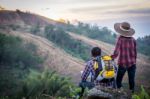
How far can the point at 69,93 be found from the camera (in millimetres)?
8234

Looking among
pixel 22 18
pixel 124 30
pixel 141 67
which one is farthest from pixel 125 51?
pixel 22 18

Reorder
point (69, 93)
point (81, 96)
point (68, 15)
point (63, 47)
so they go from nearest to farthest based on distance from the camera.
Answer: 1. point (81, 96)
2. point (69, 93)
3. point (68, 15)
4. point (63, 47)

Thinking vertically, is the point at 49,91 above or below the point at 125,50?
below

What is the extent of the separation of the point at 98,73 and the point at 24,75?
7.52 meters

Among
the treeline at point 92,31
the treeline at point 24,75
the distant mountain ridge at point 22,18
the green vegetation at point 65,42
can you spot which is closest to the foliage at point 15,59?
the treeline at point 24,75

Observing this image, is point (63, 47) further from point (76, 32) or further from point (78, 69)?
point (76, 32)

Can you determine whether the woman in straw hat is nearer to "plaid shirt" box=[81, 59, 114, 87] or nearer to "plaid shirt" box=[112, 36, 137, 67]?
"plaid shirt" box=[112, 36, 137, 67]

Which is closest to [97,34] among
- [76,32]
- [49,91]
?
[76,32]

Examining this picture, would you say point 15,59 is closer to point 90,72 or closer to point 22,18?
point 22,18

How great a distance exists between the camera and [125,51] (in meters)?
6.38

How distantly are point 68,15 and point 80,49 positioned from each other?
317cm

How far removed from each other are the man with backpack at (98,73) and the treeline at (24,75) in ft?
7.79

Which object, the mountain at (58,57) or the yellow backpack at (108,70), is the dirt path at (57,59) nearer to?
the mountain at (58,57)

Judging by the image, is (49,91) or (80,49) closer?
(49,91)
